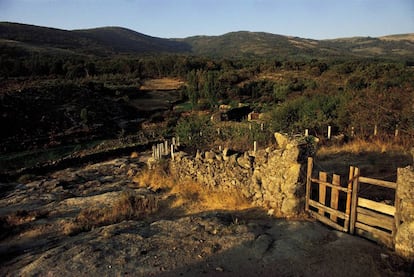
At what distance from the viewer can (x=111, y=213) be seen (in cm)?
1148

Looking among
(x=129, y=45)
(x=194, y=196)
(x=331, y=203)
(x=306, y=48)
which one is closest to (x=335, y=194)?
(x=331, y=203)

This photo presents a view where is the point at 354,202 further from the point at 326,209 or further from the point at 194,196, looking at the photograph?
the point at 194,196

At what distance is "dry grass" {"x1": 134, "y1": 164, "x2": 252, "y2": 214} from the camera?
1119cm

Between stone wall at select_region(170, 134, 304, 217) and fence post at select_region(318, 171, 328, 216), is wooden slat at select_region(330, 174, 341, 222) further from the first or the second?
stone wall at select_region(170, 134, 304, 217)

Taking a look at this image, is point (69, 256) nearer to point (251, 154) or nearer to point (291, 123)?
point (251, 154)

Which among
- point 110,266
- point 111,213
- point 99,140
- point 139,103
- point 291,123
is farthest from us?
point 139,103

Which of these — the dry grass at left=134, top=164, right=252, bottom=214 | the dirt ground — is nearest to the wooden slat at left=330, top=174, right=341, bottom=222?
the dirt ground

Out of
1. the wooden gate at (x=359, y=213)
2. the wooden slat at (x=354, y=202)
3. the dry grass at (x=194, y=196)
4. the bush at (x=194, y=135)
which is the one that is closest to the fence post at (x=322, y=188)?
the wooden gate at (x=359, y=213)

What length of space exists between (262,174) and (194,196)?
9.81 feet

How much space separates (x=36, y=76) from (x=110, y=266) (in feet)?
200

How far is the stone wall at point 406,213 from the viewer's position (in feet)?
22.3

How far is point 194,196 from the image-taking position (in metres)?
12.7

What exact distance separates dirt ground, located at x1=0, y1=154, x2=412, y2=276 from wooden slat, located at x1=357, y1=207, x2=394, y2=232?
1.48 ft

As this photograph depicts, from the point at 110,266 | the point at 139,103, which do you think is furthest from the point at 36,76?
the point at 110,266
